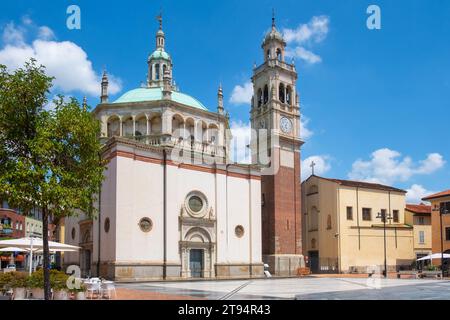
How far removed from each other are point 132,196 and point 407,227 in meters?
33.3

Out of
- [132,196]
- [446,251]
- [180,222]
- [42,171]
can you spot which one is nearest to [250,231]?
[180,222]

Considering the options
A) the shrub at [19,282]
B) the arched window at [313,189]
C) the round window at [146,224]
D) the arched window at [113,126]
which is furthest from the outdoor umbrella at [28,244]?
the arched window at [313,189]

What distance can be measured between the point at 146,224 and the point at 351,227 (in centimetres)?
2389

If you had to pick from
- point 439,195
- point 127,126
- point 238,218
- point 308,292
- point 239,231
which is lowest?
point 308,292

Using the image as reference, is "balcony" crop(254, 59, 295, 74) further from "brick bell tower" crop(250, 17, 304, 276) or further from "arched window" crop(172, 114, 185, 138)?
"arched window" crop(172, 114, 185, 138)

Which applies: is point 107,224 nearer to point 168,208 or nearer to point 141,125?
point 168,208

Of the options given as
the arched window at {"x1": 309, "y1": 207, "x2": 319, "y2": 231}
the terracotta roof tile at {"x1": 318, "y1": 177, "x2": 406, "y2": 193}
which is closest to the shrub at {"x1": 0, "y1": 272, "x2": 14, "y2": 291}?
the terracotta roof tile at {"x1": 318, "y1": 177, "x2": 406, "y2": 193}

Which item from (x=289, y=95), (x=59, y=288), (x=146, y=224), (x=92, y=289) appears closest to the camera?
(x=59, y=288)

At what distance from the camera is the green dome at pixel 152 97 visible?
4534 centimetres

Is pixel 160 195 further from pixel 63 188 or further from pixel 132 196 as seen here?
pixel 63 188

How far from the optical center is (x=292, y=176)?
4912cm

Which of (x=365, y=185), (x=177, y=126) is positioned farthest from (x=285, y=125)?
(x=177, y=126)

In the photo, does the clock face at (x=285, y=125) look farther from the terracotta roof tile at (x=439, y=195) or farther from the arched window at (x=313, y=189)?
the terracotta roof tile at (x=439, y=195)

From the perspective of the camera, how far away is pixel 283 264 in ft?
152
